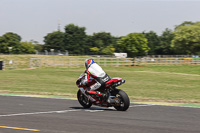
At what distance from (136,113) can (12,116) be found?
12.5 feet

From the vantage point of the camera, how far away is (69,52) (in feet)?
410

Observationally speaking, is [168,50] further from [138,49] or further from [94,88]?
[94,88]

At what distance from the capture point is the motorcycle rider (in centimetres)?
1103

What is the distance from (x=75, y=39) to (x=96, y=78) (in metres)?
120

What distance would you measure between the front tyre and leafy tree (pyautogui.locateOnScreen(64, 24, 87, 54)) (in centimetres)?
11449

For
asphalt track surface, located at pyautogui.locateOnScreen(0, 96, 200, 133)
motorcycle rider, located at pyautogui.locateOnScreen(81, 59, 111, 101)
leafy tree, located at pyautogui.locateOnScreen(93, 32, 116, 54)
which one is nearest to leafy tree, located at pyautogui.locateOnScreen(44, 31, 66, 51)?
leafy tree, located at pyautogui.locateOnScreen(93, 32, 116, 54)

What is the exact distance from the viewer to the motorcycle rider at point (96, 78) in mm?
11031

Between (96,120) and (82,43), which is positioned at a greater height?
(82,43)

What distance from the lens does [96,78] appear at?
11.1 m

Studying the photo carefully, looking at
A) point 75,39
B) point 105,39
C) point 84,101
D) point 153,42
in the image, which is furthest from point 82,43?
point 84,101

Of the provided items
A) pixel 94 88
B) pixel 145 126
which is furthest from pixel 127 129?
pixel 94 88

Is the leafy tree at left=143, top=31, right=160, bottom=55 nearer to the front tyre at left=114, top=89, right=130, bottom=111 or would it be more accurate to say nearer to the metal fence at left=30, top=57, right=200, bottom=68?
the metal fence at left=30, top=57, right=200, bottom=68

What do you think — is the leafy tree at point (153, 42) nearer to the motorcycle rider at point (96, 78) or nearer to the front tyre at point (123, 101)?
the motorcycle rider at point (96, 78)

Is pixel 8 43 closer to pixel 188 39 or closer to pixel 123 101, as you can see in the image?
pixel 188 39
